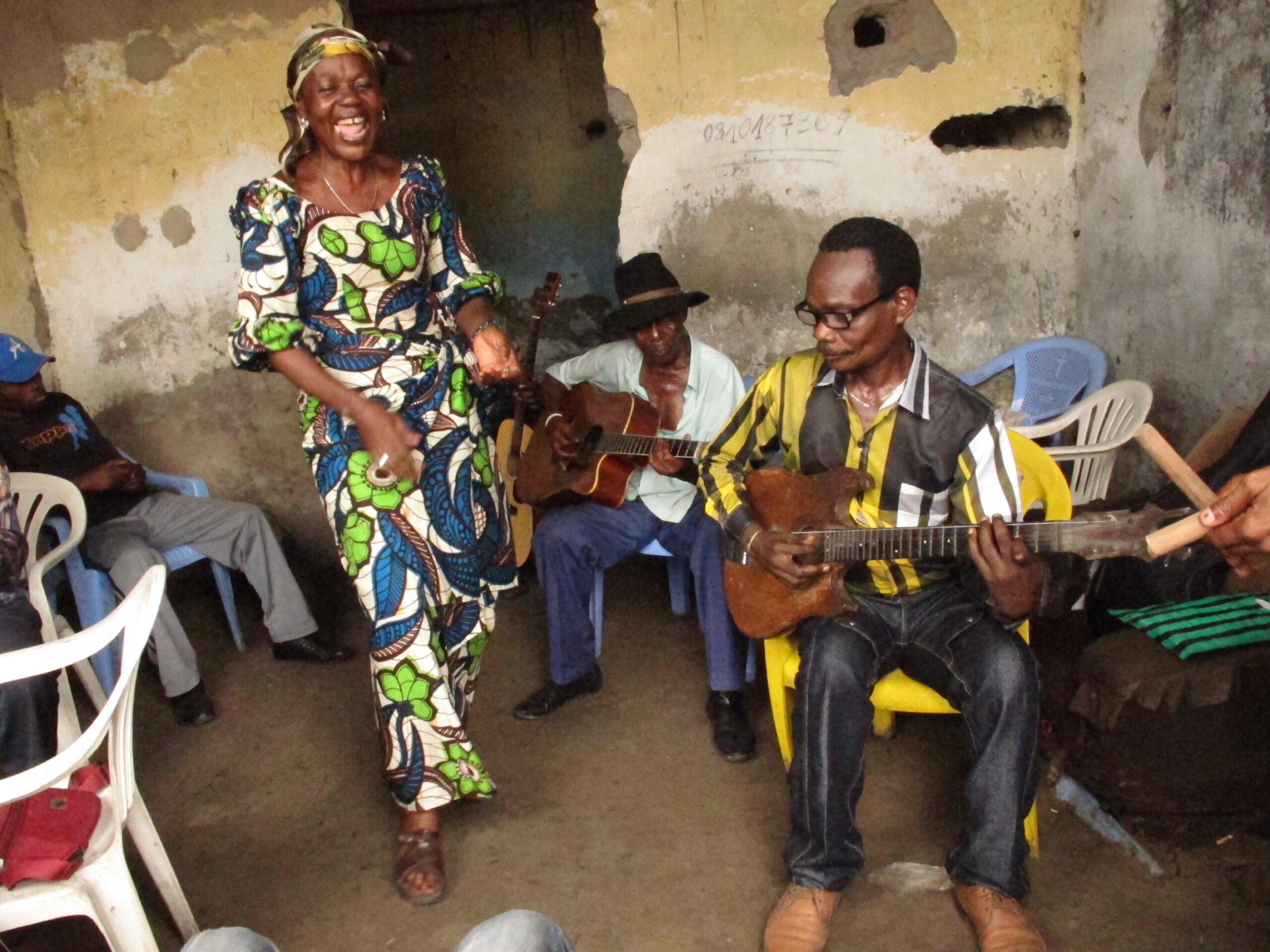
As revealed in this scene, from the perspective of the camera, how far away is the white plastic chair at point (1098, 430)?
352 cm

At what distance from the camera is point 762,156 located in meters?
4.30

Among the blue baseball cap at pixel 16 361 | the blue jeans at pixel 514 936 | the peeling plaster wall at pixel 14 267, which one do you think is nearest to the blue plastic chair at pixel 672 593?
the blue baseball cap at pixel 16 361

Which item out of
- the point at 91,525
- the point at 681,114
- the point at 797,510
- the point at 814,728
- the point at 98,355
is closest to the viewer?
the point at 814,728

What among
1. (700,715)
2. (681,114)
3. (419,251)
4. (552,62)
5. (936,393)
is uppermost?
(552,62)

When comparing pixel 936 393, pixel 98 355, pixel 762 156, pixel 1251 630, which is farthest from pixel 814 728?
pixel 98 355

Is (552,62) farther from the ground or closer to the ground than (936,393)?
farther from the ground

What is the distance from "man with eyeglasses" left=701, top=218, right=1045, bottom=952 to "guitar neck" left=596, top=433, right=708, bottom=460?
0.88 meters

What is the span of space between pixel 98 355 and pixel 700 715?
292cm

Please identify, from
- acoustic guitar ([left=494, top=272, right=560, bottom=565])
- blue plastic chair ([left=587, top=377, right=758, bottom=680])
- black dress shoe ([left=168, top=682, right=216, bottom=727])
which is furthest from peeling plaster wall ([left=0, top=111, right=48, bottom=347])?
blue plastic chair ([left=587, top=377, right=758, bottom=680])

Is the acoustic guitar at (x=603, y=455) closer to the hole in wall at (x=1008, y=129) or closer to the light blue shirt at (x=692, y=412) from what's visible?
the light blue shirt at (x=692, y=412)

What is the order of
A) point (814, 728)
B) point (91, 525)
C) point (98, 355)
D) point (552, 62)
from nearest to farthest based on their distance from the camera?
point (814, 728) → point (91, 525) → point (98, 355) → point (552, 62)

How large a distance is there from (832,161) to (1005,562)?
8.07ft

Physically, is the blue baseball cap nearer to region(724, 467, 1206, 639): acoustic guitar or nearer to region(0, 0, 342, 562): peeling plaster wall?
→ region(0, 0, 342, 562): peeling plaster wall

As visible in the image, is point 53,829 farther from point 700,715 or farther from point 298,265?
point 700,715
